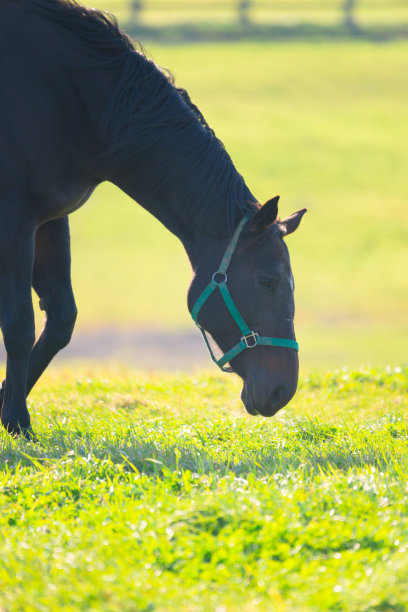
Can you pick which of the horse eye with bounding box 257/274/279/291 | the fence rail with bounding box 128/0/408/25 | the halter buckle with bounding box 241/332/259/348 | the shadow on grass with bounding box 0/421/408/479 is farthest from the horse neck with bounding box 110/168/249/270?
the fence rail with bounding box 128/0/408/25

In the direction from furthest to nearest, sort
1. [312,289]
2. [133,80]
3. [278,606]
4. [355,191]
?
[355,191]
[312,289]
[133,80]
[278,606]

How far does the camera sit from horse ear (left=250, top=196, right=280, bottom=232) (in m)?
4.64

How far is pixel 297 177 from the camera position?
92.1 ft

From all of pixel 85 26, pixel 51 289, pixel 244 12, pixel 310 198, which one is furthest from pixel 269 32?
pixel 51 289

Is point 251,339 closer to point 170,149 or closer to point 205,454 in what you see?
point 205,454

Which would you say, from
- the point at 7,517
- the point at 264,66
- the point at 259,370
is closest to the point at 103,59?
the point at 259,370

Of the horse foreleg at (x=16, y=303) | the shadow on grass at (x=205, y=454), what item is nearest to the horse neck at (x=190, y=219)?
the horse foreleg at (x=16, y=303)

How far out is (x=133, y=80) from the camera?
513 centimetres

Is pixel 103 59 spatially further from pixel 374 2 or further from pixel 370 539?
pixel 374 2

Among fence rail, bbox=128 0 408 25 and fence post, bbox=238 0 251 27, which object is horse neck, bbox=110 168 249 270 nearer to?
fence post, bbox=238 0 251 27

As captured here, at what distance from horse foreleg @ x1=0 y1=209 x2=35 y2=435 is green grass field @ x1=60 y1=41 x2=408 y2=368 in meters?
11.9

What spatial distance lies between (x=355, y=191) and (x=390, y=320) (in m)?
8.82

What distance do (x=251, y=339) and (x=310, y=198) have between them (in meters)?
23.0

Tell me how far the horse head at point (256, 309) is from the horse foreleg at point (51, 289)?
1106 mm
